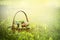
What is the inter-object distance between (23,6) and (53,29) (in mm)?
385

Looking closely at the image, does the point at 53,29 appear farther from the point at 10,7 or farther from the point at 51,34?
the point at 10,7

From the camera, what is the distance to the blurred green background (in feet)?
23.2

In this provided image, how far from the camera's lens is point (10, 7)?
7.06 meters

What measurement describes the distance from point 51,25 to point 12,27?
40cm

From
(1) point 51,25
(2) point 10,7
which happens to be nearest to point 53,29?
(1) point 51,25

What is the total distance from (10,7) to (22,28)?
246mm

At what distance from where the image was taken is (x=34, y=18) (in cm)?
707

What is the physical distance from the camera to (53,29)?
7.07m

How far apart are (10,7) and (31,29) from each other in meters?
0.31

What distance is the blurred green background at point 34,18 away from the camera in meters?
7.06

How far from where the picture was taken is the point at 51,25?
7.07m

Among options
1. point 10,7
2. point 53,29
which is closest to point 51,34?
point 53,29

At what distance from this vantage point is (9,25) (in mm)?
7062

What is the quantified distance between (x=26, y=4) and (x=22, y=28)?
0.81ft
